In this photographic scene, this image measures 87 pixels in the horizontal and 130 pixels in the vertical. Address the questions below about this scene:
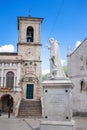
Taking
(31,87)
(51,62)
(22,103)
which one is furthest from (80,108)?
(51,62)

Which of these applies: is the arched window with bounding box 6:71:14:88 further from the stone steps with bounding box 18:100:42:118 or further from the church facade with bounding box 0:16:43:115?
the stone steps with bounding box 18:100:42:118

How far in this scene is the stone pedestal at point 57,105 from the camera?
35.1 ft

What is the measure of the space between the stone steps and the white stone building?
4655 millimetres

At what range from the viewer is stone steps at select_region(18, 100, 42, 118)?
30.6 metres

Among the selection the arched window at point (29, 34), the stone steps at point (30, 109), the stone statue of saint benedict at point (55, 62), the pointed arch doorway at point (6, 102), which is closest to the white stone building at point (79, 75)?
the stone steps at point (30, 109)

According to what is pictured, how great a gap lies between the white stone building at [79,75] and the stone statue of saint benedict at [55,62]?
1985 cm

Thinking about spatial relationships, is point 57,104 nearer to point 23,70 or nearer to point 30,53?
point 23,70

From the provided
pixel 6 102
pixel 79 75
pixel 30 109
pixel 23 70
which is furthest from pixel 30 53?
pixel 79 75

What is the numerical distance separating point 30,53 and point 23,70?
3089 mm

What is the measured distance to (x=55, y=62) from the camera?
38.5ft

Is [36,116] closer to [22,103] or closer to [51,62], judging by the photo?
[22,103]

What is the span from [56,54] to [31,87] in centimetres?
2841

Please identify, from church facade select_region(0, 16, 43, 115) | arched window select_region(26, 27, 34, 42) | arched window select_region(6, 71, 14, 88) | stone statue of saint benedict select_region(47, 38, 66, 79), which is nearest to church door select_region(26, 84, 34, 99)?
church facade select_region(0, 16, 43, 115)

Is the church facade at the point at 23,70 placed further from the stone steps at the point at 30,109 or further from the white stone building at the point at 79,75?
the white stone building at the point at 79,75
